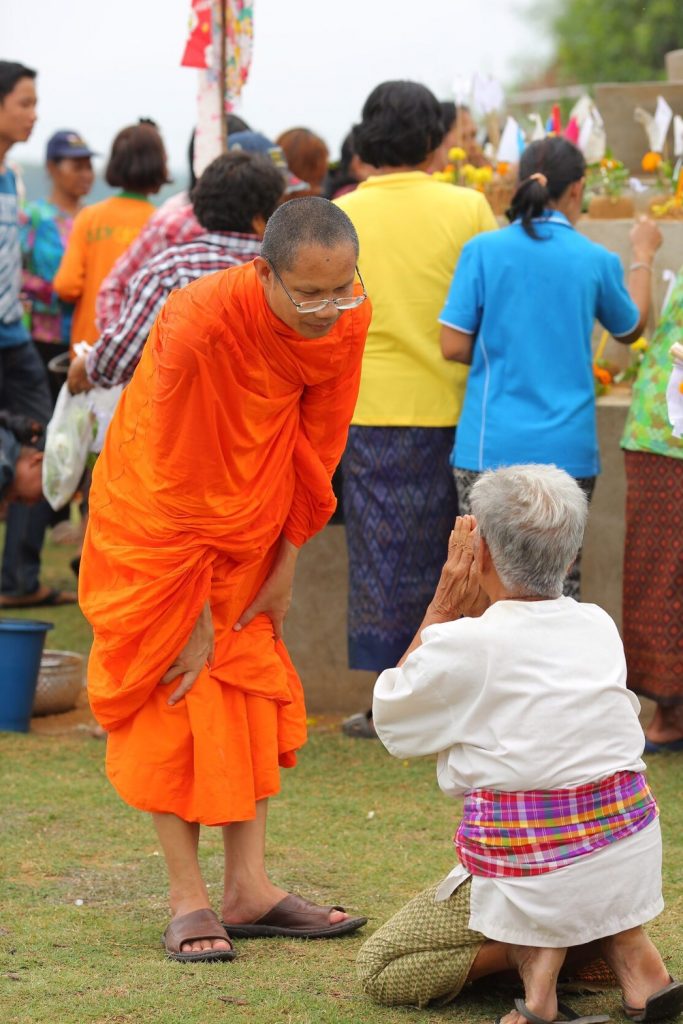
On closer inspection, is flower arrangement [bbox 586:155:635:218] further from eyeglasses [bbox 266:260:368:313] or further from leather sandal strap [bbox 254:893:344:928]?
leather sandal strap [bbox 254:893:344:928]

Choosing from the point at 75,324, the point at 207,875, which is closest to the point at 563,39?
the point at 75,324

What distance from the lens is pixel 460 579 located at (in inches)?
123

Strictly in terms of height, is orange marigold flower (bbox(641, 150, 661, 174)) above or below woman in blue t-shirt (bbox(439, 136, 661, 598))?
above

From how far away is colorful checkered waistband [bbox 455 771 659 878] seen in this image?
2.96 meters

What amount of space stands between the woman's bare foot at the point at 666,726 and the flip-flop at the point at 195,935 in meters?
2.24

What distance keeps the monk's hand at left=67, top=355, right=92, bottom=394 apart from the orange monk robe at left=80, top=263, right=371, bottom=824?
1.64 metres

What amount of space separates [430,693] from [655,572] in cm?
244

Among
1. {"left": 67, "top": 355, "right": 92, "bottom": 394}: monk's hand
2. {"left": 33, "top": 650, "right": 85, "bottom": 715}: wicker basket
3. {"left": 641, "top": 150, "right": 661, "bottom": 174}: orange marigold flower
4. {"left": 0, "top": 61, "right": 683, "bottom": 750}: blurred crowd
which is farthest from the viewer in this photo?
{"left": 641, "top": 150, "right": 661, "bottom": 174}: orange marigold flower

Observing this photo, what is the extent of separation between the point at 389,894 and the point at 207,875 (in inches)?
20.2

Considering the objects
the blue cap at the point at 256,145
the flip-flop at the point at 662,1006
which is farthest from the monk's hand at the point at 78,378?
the flip-flop at the point at 662,1006

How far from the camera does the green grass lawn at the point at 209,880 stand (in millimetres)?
3193

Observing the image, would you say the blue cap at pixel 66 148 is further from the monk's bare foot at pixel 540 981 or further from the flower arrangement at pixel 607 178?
the monk's bare foot at pixel 540 981

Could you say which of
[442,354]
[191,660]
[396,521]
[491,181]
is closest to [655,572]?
[396,521]

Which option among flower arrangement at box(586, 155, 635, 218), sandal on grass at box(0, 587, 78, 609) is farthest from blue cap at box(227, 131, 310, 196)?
sandal on grass at box(0, 587, 78, 609)
